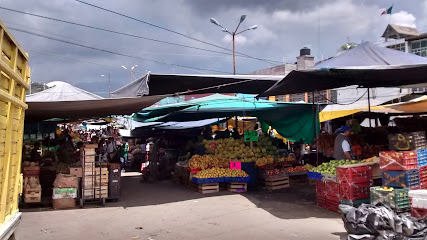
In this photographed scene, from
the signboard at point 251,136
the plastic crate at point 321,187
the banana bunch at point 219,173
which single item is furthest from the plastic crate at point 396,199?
the signboard at point 251,136

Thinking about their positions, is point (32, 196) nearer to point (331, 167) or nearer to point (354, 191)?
point (331, 167)

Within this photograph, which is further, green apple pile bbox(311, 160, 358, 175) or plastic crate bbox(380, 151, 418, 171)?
green apple pile bbox(311, 160, 358, 175)

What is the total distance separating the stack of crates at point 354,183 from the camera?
656cm

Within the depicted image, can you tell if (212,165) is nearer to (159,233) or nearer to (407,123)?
(159,233)

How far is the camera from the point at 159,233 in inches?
239

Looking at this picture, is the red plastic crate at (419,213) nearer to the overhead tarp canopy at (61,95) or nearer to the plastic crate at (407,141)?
Answer: the plastic crate at (407,141)

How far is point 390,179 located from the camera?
Result: 5938mm

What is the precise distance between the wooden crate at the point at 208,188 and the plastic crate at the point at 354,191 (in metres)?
3.92

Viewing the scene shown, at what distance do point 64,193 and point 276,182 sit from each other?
584 cm

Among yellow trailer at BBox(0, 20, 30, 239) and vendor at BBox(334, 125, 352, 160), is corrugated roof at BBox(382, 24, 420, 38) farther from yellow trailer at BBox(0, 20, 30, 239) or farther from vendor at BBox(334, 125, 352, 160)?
yellow trailer at BBox(0, 20, 30, 239)

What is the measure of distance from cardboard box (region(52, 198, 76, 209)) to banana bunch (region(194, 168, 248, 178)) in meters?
3.34

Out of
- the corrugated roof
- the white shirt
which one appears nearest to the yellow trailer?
the white shirt

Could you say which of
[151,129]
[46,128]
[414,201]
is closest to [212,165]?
[414,201]

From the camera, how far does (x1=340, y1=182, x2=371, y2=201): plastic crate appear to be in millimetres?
6555
